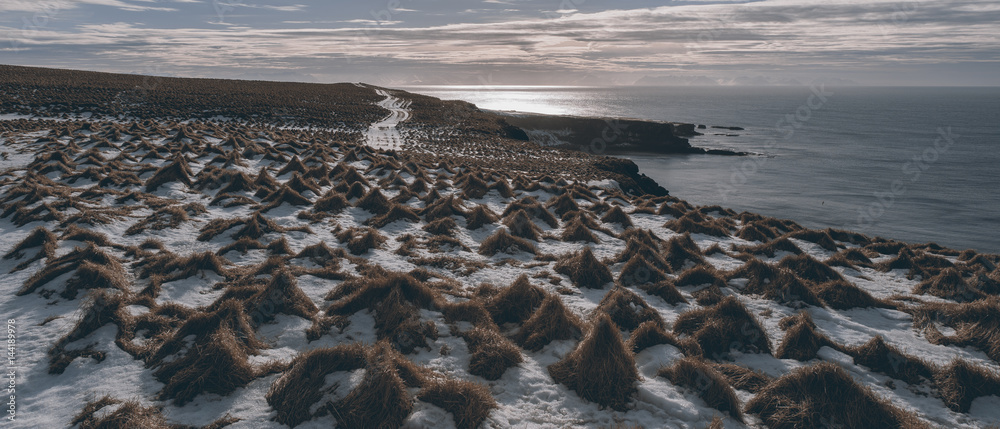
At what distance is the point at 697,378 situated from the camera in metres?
6.26

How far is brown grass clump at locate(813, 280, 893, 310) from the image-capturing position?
9.81m

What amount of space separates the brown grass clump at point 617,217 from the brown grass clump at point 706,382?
33.1ft

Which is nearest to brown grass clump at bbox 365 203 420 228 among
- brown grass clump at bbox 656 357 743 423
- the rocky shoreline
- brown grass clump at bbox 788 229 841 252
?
brown grass clump at bbox 656 357 743 423

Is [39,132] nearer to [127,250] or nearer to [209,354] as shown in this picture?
[127,250]

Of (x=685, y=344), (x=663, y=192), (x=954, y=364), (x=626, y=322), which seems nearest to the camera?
(x=954, y=364)

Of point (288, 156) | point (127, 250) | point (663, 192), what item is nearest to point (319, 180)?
point (288, 156)

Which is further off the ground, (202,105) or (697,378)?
(202,105)

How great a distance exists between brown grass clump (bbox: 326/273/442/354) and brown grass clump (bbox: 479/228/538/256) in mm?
3969

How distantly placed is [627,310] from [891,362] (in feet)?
13.3

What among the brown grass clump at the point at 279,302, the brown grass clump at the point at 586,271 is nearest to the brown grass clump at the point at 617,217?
the brown grass clump at the point at 586,271

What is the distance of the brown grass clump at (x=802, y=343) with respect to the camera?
7355 millimetres

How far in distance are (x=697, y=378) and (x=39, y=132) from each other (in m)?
36.3

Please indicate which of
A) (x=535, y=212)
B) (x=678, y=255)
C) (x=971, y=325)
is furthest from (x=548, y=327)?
(x=535, y=212)

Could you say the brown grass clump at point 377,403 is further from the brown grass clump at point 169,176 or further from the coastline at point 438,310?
the brown grass clump at point 169,176
